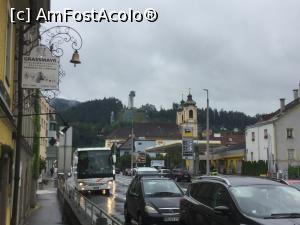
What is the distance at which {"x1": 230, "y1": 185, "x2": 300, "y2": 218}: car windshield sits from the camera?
8648 millimetres

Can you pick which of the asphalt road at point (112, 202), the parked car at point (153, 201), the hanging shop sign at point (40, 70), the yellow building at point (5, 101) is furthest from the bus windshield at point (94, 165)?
the hanging shop sign at point (40, 70)

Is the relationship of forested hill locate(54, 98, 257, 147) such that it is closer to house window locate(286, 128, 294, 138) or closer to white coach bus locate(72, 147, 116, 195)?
house window locate(286, 128, 294, 138)

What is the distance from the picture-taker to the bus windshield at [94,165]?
36.2 m

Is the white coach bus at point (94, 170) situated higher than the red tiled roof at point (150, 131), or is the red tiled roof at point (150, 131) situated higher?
the red tiled roof at point (150, 131)

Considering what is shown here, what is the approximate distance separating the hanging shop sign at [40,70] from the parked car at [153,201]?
5.95m

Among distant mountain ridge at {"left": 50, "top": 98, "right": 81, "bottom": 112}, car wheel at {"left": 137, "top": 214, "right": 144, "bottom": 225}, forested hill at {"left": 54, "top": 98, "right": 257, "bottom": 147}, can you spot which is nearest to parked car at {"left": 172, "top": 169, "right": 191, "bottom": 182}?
distant mountain ridge at {"left": 50, "top": 98, "right": 81, "bottom": 112}

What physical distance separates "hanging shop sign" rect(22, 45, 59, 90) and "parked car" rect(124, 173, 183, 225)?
5951 mm

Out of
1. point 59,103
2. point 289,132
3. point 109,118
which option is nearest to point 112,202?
point 59,103

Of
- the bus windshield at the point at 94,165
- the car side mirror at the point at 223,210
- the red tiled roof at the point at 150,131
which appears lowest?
the car side mirror at the point at 223,210

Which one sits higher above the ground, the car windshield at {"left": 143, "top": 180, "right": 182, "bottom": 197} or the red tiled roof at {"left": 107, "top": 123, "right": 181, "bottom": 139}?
the red tiled roof at {"left": 107, "top": 123, "right": 181, "bottom": 139}

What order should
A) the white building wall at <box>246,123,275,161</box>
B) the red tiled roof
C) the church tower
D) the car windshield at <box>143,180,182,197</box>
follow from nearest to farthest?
the car windshield at <box>143,180,182,197</box>
the white building wall at <box>246,123,275,161</box>
the church tower
the red tiled roof

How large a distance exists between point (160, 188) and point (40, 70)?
24.8ft

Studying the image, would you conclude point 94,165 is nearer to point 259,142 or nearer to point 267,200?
point 267,200

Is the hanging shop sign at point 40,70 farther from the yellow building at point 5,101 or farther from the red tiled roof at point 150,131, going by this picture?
the red tiled roof at point 150,131
